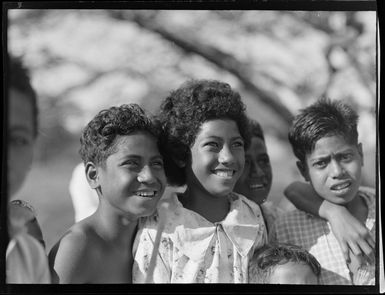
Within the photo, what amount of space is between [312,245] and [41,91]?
3.56 ft

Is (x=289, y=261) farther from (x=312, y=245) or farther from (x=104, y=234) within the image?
(x=104, y=234)

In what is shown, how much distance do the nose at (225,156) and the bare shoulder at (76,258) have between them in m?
0.50

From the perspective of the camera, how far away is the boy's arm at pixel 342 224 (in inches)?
90.8

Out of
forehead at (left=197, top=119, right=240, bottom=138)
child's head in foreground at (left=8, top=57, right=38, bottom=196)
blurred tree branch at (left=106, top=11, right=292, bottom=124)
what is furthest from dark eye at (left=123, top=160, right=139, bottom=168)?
blurred tree branch at (left=106, top=11, right=292, bottom=124)

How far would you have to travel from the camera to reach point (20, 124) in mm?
2270

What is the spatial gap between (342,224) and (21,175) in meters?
1.13

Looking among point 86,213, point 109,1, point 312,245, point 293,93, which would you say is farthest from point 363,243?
point 109,1

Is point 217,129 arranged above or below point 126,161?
above

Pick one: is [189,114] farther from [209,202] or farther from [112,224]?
[112,224]

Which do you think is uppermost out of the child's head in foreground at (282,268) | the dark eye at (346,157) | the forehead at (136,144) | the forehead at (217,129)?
the forehead at (217,129)

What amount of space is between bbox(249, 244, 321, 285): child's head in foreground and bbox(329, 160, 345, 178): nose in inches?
11.8

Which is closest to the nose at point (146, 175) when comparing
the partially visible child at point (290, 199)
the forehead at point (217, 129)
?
the forehead at point (217, 129)

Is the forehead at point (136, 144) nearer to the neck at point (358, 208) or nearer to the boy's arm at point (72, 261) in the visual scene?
the boy's arm at point (72, 261)

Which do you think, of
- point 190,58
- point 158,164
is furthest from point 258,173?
point 190,58
